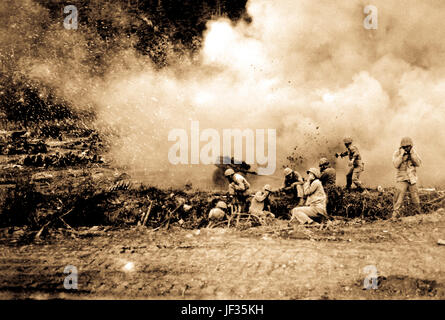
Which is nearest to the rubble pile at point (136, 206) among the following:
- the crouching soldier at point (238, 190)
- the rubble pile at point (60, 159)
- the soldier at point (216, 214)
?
the soldier at point (216, 214)

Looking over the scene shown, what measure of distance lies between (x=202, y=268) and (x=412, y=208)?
5.81 m

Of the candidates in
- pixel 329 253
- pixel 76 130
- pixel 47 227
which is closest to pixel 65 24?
pixel 76 130

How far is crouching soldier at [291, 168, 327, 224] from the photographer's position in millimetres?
7648

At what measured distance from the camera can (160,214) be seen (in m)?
8.43

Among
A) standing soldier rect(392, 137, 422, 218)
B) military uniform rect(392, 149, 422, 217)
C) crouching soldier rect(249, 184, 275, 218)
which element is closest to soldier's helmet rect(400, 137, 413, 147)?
standing soldier rect(392, 137, 422, 218)

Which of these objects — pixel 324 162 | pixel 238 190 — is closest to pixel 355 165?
pixel 324 162

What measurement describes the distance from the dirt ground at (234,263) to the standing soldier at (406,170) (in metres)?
0.58

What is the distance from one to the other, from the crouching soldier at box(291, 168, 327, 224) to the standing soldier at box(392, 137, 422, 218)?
1.90 metres

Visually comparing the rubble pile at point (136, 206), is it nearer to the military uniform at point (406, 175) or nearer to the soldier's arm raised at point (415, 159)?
the military uniform at point (406, 175)

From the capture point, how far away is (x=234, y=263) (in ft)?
19.5

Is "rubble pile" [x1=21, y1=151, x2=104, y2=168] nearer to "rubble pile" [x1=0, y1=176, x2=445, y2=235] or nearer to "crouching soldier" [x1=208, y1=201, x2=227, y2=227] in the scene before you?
"rubble pile" [x1=0, y1=176, x2=445, y2=235]

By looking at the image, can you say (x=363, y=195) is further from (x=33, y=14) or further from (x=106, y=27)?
(x=33, y=14)

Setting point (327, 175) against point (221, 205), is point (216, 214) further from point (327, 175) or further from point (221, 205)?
point (327, 175)

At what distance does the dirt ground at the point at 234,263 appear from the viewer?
5.32 meters
